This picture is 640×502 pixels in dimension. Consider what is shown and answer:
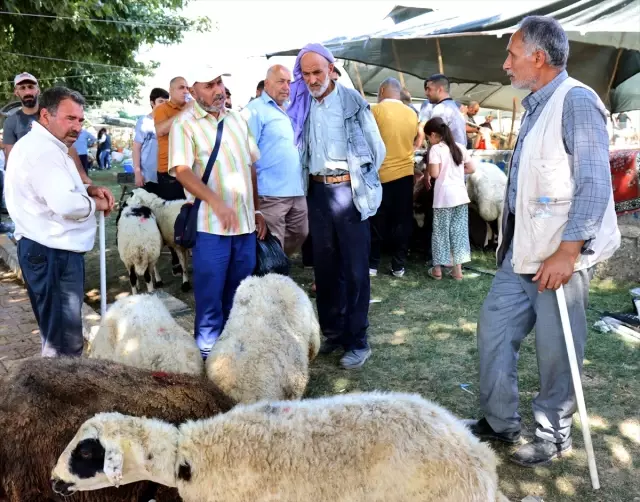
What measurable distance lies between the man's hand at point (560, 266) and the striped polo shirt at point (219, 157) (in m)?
2.11

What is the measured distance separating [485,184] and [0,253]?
7.64 meters

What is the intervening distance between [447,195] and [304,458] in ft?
17.0

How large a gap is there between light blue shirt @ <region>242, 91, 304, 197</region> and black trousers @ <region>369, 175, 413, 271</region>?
79.7 inches

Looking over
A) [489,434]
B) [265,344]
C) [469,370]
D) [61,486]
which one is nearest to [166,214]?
[265,344]

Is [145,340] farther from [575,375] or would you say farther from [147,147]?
[147,147]

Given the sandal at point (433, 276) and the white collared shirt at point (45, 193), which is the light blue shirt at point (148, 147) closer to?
the sandal at point (433, 276)

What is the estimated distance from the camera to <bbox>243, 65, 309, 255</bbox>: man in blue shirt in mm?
5160

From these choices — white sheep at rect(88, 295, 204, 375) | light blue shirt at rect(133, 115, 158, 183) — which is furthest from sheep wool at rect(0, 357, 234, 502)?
light blue shirt at rect(133, 115, 158, 183)

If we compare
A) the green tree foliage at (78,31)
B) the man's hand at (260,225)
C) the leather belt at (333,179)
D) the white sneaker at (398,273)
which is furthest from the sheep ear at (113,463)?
the green tree foliage at (78,31)

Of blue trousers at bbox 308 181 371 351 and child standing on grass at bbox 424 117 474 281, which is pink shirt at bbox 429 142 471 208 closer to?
child standing on grass at bbox 424 117 474 281

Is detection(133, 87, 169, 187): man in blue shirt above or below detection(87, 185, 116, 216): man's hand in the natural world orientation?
above

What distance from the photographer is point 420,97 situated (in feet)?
48.9

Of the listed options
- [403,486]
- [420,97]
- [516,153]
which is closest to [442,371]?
[516,153]

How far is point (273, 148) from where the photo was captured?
5.18 metres
